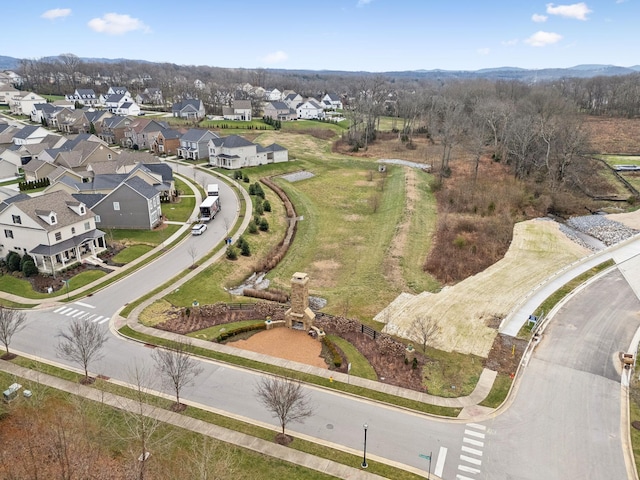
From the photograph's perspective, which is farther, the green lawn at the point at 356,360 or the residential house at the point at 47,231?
the residential house at the point at 47,231

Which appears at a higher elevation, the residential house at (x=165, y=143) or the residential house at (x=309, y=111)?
the residential house at (x=309, y=111)

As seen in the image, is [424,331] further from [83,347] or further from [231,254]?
[231,254]

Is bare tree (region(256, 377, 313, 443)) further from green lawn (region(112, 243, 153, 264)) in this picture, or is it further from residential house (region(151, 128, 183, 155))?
residential house (region(151, 128, 183, 155))

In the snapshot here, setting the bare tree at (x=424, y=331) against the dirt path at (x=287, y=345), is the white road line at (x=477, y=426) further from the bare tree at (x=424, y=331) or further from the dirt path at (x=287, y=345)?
the dirt path at (x=287, y=345)

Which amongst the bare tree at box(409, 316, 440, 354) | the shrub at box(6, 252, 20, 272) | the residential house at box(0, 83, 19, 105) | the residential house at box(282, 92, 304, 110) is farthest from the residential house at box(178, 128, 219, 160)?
the residential house at box(0, 83, 19, 105)

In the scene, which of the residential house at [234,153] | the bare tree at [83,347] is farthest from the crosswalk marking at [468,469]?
the residential house at [234,153]

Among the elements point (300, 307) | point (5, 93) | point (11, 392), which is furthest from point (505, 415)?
point (5, 93)

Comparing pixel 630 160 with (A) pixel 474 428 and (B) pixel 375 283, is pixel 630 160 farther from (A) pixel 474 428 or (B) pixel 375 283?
(A) pixel 474 428
